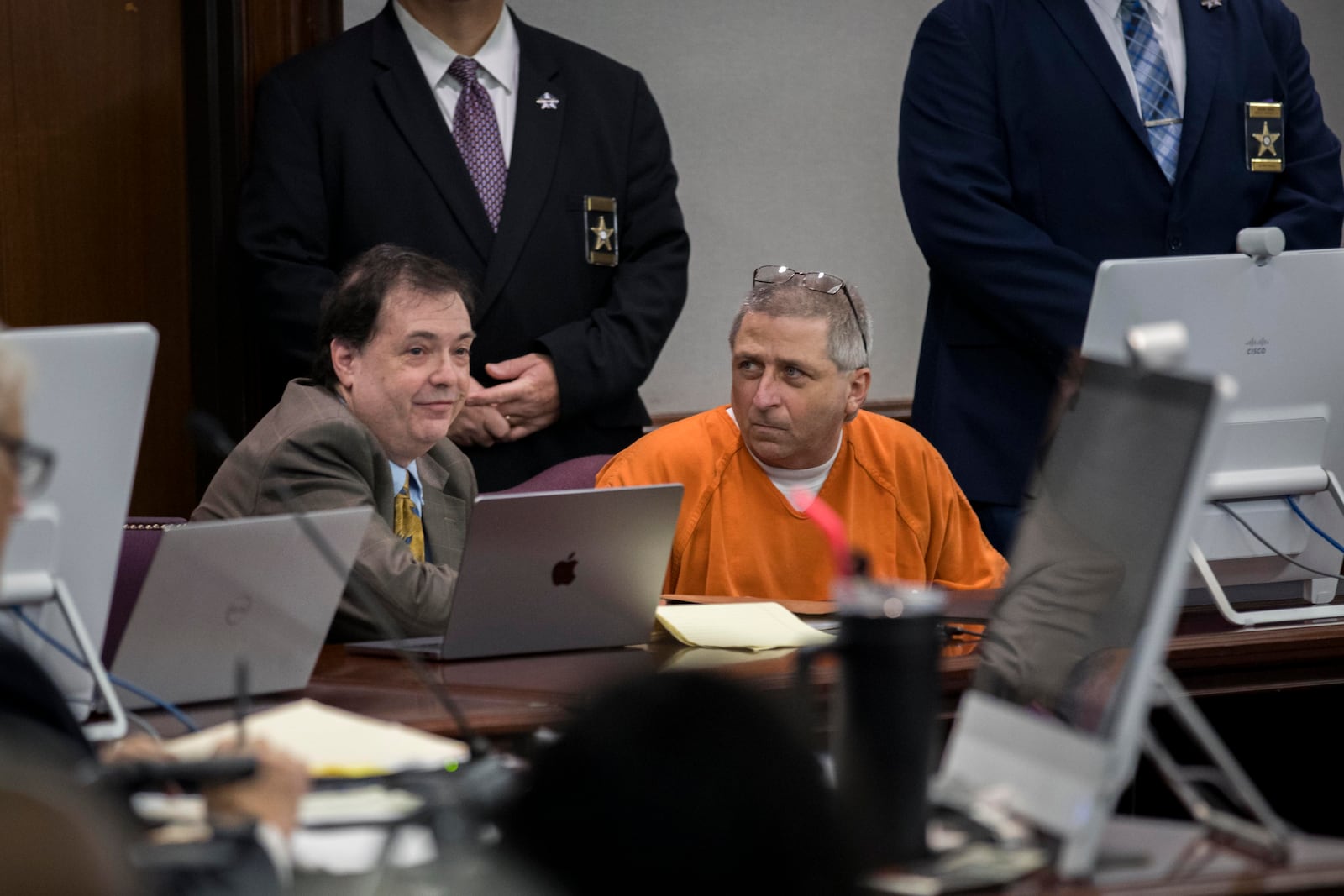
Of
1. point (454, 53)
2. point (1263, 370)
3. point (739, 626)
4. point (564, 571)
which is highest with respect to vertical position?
point (454, 53)

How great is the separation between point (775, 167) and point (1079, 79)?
4.29 ft

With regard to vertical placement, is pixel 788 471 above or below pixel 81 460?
below

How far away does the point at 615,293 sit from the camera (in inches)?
126

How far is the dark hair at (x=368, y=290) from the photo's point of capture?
2.55m

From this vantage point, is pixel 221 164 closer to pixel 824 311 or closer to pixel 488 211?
pixel 488 211

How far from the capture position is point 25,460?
3.88 ft

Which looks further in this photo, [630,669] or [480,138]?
[480,138]

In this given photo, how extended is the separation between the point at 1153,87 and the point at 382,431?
1.54 meters

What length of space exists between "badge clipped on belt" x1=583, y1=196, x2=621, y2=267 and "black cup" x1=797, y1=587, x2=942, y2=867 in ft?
6.75

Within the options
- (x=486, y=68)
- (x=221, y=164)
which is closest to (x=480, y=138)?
(x=486, y=68)

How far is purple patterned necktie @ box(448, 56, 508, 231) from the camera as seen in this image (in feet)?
10.5

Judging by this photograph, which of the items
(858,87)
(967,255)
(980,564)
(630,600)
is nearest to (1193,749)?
(630,600)

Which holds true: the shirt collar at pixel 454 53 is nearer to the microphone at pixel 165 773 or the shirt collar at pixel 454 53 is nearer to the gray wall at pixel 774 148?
the gray wall at pixel 774 148

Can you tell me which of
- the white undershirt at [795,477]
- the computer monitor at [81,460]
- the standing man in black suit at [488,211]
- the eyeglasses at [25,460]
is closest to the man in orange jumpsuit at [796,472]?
the white undershirt at [795,477]
